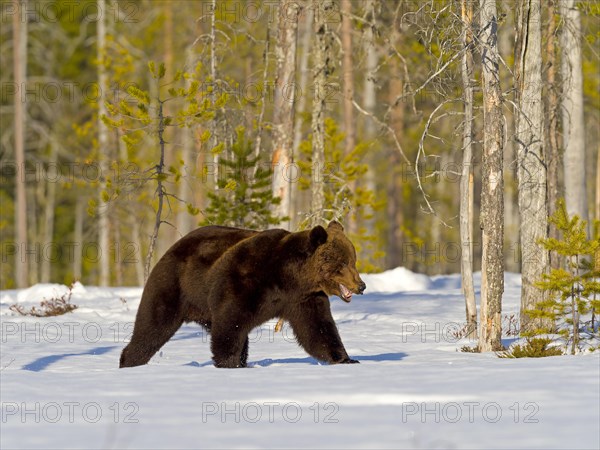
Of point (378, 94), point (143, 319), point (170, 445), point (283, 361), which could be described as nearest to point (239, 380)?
point (170, 445)

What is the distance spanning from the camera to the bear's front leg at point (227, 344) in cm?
841

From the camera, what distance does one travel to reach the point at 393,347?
11547 mm

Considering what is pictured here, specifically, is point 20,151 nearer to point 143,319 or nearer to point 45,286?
point 45,286

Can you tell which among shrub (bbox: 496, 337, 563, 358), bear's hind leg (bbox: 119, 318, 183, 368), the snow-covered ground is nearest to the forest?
shrub (bbox: 496, 337, 563, 358)

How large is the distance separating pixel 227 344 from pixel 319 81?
8.04 meters

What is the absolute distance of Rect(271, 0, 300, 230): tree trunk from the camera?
15258 millimetres

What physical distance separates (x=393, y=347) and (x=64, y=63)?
31.2 metres

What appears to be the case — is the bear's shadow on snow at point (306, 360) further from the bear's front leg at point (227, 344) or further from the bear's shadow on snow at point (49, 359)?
the bear's shadow on snow at point (49, 359)

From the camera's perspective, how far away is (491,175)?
991 cm

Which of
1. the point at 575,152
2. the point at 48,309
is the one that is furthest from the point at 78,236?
the point at 575,152

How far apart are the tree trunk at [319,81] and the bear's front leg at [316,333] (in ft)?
21.3

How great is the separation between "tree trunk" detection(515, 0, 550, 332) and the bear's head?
→ 4.06 m

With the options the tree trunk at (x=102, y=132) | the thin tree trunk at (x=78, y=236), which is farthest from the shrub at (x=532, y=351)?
the thin tree trunk at (x=78, y=236)

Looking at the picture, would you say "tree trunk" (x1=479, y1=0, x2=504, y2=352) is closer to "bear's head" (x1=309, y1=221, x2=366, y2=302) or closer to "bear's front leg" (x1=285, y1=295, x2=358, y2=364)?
"bear's head" (x1=309, y1=221, x2=366, y2=302)
